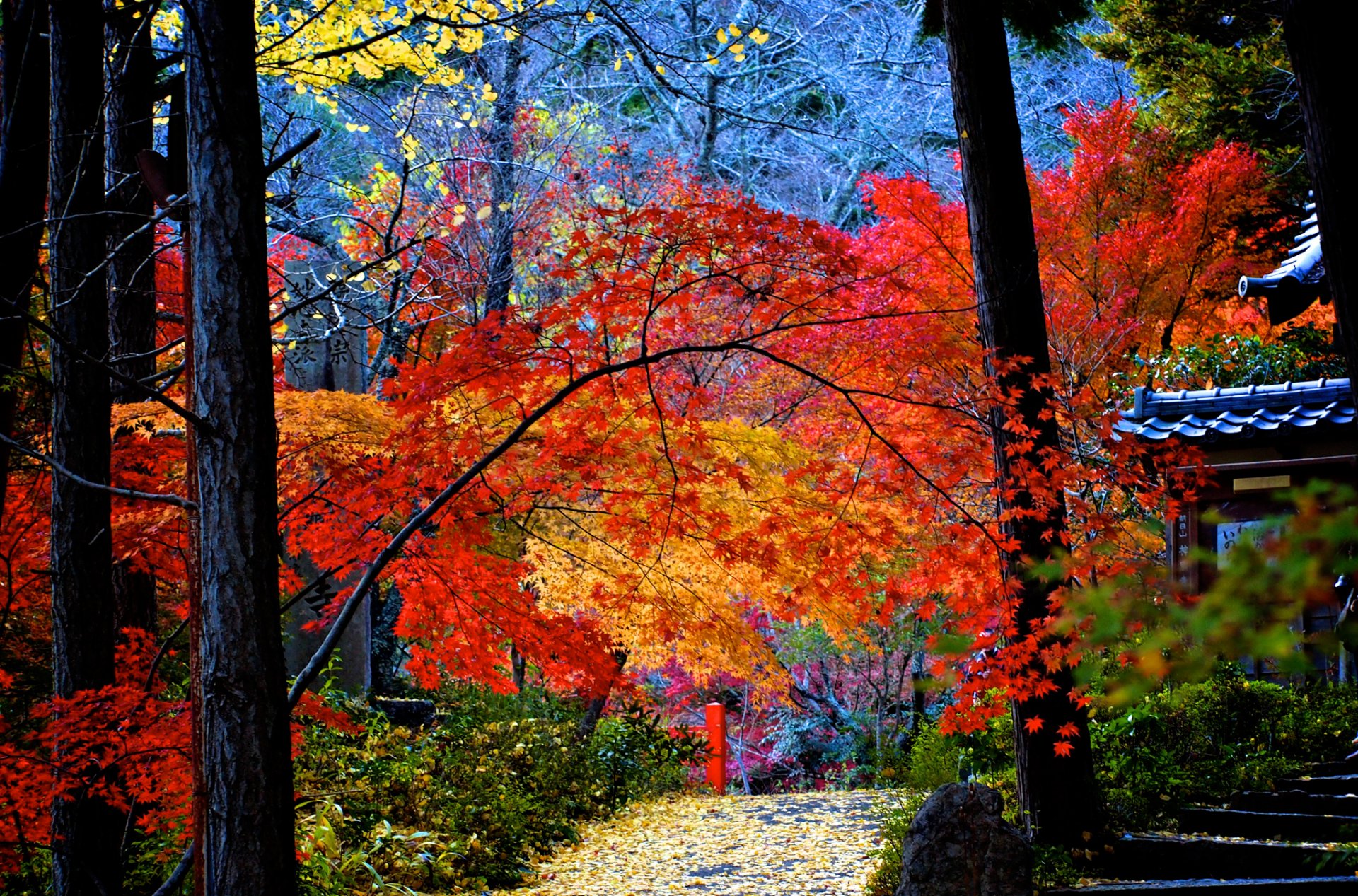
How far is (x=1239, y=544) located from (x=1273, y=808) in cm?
614

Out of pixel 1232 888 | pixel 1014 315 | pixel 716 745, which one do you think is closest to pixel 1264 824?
pixel 1232 888

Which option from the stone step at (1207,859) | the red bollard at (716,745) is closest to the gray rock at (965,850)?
the stone step at (1207,859)

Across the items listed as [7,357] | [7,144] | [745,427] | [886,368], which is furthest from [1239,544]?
[886,368]

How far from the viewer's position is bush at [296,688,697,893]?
279 inches

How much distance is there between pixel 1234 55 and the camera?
490 inches

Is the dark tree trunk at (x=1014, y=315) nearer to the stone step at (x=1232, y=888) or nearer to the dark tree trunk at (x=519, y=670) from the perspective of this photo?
the stone step at (x=1232, y=888)

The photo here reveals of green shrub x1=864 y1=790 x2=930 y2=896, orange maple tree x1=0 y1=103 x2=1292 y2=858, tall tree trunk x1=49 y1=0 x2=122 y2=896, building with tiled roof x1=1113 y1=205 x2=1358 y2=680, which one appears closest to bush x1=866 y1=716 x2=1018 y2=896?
green shrub x1=864 y1=790 x2=930 y2=896

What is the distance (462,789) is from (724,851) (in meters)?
2.39

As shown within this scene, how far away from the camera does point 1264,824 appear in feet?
19.9

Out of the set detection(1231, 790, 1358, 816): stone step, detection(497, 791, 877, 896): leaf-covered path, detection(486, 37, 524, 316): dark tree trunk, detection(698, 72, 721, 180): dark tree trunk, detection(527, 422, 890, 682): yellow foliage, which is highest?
detection(698, 72, 721, 180): dark tree trunk

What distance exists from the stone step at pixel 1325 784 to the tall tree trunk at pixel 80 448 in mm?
6942

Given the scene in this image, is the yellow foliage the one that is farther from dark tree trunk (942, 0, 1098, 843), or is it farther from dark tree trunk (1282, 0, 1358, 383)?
dark tree trunk (1282, 0, 1358, 383)

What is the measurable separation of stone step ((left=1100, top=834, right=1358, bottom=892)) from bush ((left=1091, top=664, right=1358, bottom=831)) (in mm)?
451

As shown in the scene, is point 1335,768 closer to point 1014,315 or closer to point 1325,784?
point 1325,784
